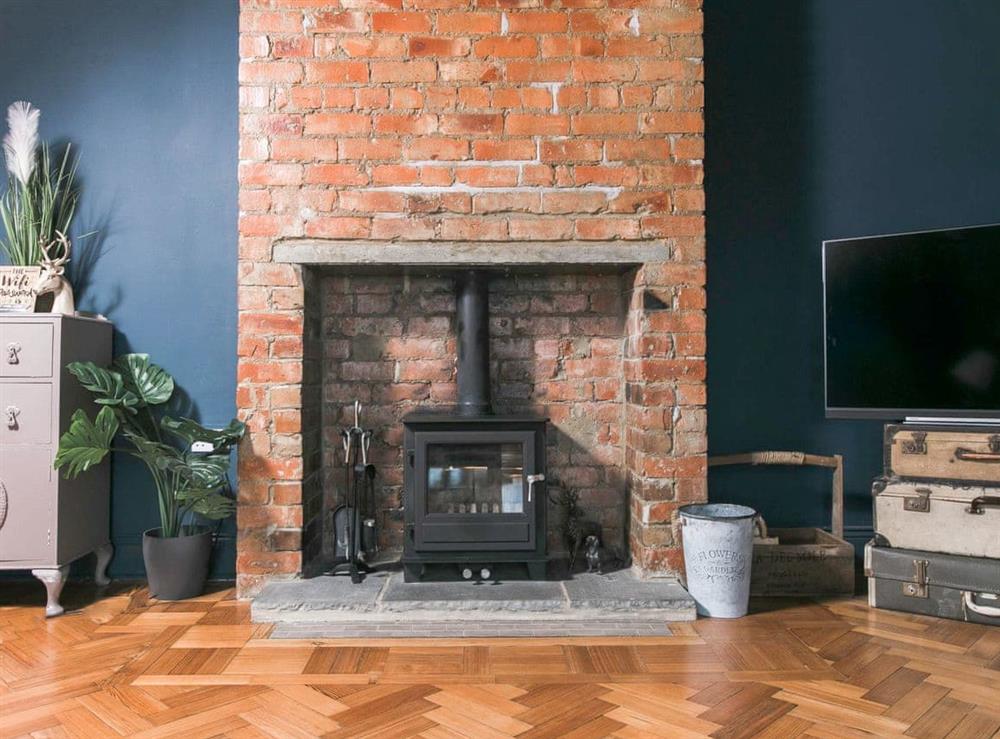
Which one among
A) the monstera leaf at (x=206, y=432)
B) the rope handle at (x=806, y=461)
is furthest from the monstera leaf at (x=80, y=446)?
the rope handle at (x=806, y=461)

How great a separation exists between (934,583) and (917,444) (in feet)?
1.58

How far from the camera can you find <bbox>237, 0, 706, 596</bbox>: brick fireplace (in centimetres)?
265

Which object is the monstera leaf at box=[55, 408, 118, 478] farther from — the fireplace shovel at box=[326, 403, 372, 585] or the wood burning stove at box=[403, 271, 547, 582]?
the wood burning stove at box=[403, 271, 547, 582]

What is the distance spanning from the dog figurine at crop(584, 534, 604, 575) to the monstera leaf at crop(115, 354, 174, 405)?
1.73m

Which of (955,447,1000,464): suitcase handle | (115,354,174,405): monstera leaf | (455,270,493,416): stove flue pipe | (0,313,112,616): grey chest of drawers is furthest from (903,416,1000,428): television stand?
(0,313,112,616): grey chest of drawers

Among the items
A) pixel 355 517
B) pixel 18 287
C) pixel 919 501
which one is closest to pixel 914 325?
pixel 919 501

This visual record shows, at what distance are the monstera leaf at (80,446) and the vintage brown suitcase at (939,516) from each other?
2786 mm

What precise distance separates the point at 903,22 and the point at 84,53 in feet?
11.4

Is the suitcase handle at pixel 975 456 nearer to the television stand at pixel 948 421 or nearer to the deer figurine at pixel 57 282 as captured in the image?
the television stand at pixel 948 421

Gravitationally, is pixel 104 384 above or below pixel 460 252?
below

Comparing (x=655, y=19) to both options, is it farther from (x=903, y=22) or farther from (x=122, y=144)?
(x=122, y=144)

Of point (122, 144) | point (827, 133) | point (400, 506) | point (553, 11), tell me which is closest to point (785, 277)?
point (827, 133)

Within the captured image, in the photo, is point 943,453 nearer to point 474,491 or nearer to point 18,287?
point 474,491

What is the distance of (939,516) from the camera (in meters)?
2.54
